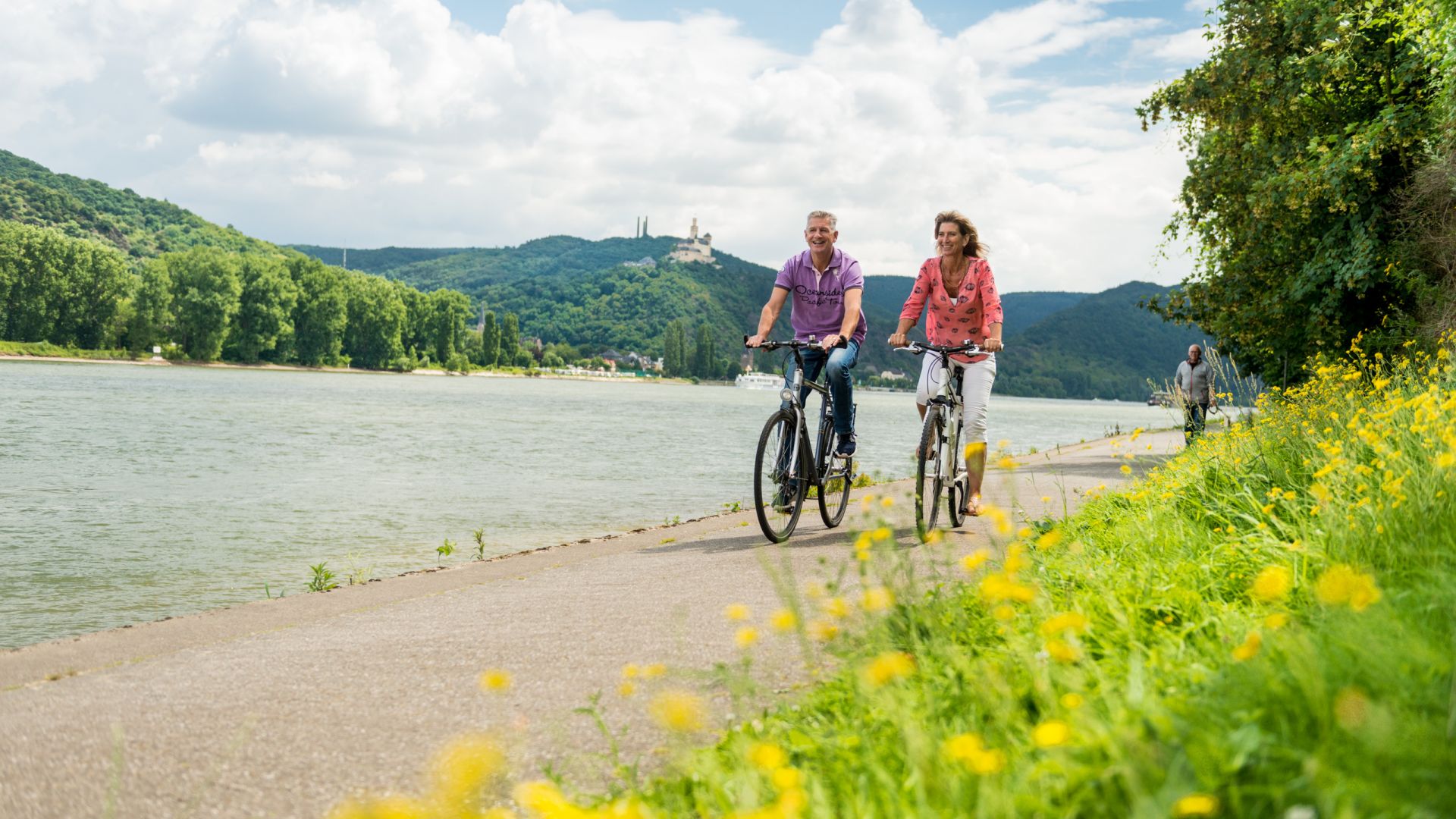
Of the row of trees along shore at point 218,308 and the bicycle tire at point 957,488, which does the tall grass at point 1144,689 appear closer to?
the bicycle tire at point 957,488

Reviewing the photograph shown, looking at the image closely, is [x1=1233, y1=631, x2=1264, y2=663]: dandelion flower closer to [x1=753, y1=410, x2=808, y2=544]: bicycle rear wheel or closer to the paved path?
the paved path

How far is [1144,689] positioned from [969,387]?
5.46 meters

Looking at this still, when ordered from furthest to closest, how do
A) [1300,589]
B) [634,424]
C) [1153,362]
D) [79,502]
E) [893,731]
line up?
[1153,362] → [634,424] → [79,502] → [1300,589] → [893,731]

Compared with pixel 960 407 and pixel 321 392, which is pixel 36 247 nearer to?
pixel 321 392

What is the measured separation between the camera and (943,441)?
7.72 m

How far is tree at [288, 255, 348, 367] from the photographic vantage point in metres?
115

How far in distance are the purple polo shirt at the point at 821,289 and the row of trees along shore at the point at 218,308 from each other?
326ft

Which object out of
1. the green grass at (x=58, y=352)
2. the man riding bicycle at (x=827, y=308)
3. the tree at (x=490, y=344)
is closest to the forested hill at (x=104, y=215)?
the tree at (x=490, y=344)

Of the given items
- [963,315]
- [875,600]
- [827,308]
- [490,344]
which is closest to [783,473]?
[827,308]

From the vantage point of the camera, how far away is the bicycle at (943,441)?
7492 millimetres

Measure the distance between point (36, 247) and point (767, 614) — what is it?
342 feet

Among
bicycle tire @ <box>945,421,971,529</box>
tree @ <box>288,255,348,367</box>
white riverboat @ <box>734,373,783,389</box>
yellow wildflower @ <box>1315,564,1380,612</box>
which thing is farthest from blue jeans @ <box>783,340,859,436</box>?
white riverboat @ <box>734,373,783,389</box>

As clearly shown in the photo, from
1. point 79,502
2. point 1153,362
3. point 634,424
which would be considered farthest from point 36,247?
point 1153,362

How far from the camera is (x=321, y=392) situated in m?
60.0
